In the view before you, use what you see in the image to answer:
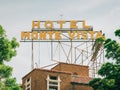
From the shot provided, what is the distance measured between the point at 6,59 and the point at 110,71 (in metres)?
10.3

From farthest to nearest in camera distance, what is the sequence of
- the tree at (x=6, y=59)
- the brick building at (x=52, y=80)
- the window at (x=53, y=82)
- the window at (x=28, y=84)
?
the window at (x=28, y=84) < the window at (x=53, y=82) < the brick building at (x=52, y=80) < the tree at (x=6, y=59)

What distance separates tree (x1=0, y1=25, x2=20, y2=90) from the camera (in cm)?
5847

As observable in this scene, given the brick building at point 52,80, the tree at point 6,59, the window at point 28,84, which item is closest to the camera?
the tree at point 6,59

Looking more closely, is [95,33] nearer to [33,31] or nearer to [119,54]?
[33,31]

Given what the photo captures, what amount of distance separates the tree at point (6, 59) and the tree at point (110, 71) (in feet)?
27.8

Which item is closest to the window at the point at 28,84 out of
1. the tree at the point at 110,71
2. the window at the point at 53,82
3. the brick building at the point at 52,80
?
the brick building at the point at 52,80

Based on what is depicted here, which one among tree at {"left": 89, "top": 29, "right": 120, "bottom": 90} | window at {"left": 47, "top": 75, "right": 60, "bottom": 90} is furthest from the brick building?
tree at {"left": 89, "top": 29, "right": 120, "bottom": 90}

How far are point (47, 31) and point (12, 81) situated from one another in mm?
31578

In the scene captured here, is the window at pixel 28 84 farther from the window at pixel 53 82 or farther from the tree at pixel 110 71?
the tree at pixel 110 71

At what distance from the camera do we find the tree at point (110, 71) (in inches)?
2387

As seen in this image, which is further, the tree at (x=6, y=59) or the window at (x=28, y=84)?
the window at (x=28, y=84)

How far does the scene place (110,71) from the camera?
201 ft

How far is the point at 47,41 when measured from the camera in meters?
89.1

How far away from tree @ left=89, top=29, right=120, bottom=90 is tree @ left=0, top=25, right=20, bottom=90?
27.8 ft
